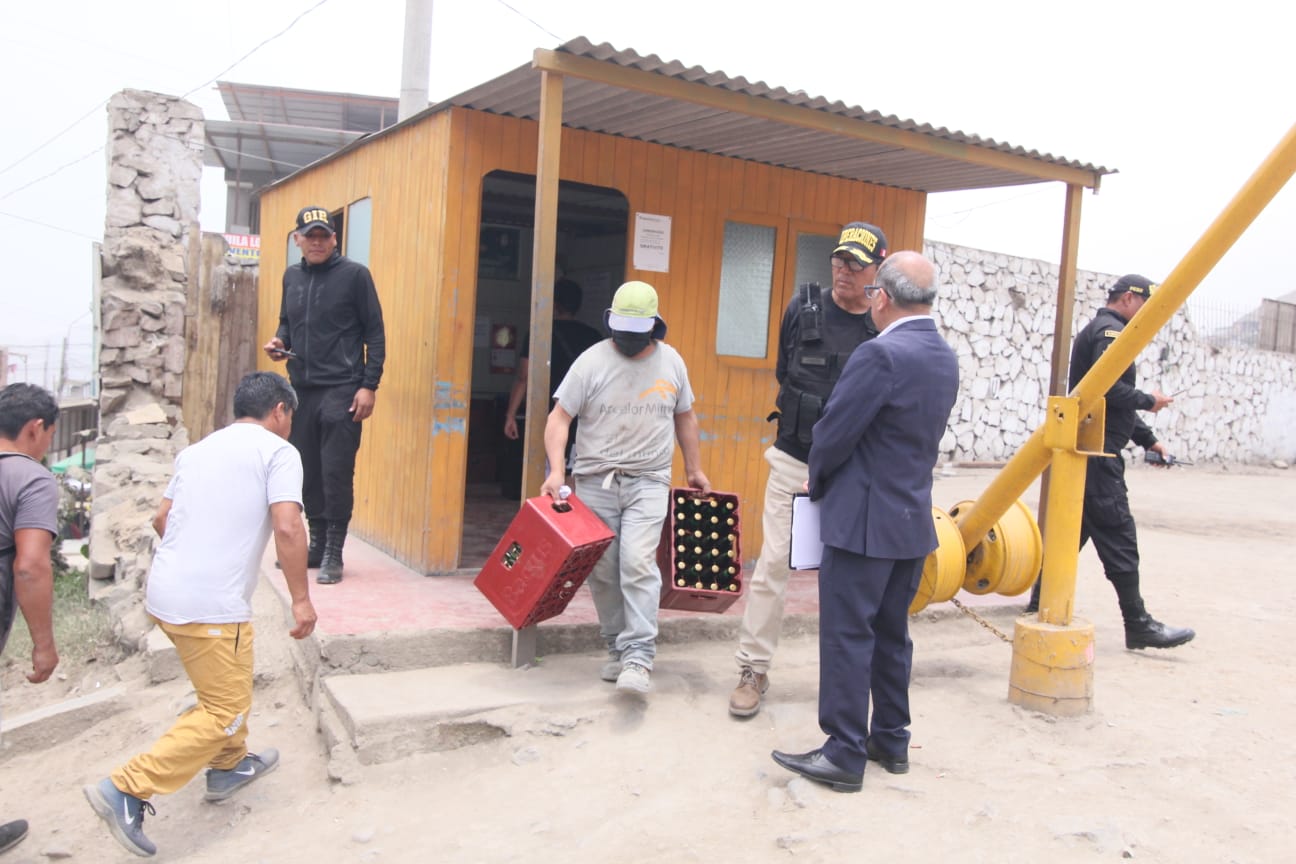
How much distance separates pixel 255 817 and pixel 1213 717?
4.34 m

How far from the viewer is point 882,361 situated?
3.63 meters

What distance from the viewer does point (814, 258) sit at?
7.14 metres

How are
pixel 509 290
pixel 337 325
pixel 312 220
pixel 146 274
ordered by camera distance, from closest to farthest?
1. pixel 312 220
2. pixel 337 325
3. pixel 146 274
4. pixel 509 290

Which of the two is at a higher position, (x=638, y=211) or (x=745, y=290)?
(x=638, y=211)

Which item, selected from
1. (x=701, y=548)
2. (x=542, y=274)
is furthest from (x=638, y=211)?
(x=701, y=548)

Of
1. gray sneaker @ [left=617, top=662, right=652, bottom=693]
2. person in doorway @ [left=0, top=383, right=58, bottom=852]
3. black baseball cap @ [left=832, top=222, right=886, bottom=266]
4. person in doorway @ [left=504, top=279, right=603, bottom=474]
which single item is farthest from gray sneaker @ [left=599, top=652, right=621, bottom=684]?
person in doorway @ [left=504, top=279, right=603, bottom=474]

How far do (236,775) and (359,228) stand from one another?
438cm

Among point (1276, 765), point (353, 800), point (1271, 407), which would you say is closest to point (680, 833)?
point (353, 800)

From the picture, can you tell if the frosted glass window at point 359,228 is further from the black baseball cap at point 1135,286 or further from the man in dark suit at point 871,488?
the black baseball cap at point 1135,286

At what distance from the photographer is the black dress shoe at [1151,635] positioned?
5672 millimetres

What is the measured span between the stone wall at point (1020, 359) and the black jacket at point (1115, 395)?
883 cm

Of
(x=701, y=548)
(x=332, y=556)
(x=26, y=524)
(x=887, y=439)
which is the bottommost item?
(x=332, y=556)

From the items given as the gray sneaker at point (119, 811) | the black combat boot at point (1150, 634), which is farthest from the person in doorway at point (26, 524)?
the black combat boot at point (1150, 634)

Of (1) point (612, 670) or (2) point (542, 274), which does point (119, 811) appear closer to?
Answer: (1) point (612, 670)
